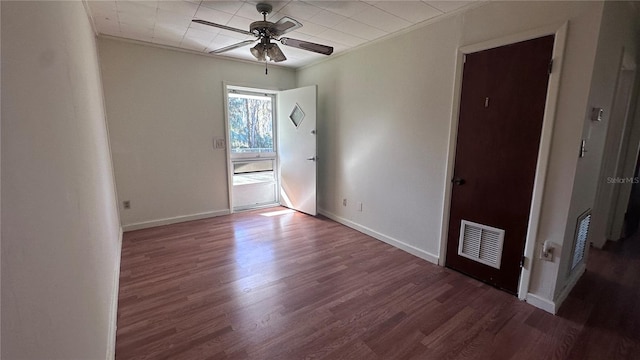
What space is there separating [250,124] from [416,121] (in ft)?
9.07

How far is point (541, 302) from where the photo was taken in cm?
206

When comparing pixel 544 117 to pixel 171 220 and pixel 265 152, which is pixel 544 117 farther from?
pixel 171 220

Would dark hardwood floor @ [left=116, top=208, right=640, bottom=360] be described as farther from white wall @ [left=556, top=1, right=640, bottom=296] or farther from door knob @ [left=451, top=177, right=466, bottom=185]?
door knob @ [left=451, top=177, right=466, bottom=185]

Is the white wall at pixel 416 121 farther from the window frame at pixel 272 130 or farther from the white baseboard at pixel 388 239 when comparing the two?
the window frame at pixel 272 130

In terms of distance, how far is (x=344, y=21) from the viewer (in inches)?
103

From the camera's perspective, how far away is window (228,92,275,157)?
4.35 meters

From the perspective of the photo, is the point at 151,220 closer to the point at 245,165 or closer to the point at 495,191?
the point at 245,165

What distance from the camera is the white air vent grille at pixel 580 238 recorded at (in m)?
2.18

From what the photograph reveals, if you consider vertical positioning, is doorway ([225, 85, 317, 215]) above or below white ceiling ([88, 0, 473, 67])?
below

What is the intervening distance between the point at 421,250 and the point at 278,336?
5.79ft

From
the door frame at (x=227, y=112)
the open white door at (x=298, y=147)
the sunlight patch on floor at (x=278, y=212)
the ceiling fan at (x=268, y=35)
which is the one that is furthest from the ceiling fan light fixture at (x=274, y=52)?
the sunlight patch on floor at (x=278, y=212)

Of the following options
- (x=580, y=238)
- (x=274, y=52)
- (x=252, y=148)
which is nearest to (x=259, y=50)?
(x=274, y=52)

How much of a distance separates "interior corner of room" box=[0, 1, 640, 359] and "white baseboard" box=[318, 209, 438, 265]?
0.07 ft

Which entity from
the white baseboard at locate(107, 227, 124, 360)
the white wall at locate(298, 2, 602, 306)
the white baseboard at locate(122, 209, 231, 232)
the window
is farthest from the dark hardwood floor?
the window
